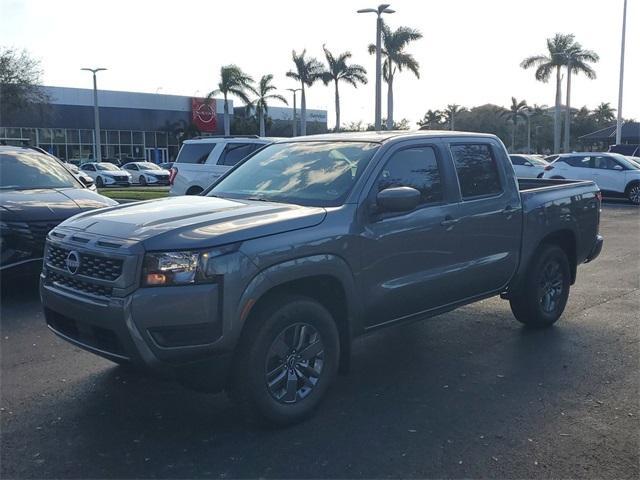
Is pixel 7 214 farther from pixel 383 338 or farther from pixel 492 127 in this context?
pixel 492 127

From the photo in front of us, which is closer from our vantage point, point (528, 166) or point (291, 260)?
point (291, 260)

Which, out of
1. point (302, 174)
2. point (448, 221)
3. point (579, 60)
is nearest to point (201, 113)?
point (579, 60)

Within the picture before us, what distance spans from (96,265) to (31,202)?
13.5ft

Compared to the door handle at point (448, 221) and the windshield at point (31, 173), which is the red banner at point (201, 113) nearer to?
the windshield at point (31, 173)


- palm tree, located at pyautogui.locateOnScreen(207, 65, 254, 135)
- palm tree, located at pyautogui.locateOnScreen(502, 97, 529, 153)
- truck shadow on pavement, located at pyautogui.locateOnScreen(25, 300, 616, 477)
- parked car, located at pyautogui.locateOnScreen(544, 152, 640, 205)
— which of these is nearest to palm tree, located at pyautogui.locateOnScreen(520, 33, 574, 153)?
palm tree, located at pyautogui.locateOnScreen(207, 65, 254, 135)

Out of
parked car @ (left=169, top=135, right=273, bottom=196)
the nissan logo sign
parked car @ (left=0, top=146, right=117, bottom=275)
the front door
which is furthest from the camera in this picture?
parked car @ (left=169, top=135, right=273, bottom=196)

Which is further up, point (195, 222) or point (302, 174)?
point (302, 174)

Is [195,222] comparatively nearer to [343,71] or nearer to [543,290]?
[543,290]

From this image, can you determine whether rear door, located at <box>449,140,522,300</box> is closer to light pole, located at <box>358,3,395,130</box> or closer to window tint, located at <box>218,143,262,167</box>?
window tint, located at <box>218,143,262,167</box>

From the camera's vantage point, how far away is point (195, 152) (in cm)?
1571

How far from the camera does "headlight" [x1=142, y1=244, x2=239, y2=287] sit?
3850 millimetres

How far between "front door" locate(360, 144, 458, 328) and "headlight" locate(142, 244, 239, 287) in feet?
4.01

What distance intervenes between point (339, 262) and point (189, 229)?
1.03 meters

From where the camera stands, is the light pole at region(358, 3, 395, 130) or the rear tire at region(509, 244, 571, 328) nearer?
the rear tire at region(509, 244, 571, 328)
